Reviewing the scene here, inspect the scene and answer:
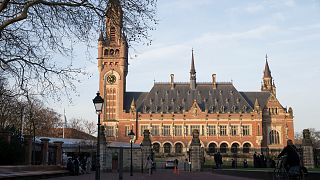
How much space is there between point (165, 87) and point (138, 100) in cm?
651

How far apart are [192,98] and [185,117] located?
5.06 metres

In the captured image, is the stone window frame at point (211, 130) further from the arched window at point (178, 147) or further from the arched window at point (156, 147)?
the arched window at point (156, 147)

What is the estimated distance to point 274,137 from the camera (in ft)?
279

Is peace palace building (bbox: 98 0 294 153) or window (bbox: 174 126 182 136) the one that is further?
window (bbox: 174 126 182 136)

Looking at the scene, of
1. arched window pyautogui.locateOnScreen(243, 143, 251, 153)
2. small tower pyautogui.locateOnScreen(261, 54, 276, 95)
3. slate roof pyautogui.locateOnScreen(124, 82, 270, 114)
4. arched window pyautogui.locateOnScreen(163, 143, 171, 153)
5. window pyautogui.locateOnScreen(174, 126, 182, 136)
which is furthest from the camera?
small tower pyautogui.locateOnScreen(261, 54, 276, 95)

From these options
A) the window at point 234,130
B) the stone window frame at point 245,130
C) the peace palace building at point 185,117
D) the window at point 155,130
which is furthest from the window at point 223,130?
the window at point 155,130

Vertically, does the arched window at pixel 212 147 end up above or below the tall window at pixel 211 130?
below

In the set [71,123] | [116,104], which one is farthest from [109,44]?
[71,123]

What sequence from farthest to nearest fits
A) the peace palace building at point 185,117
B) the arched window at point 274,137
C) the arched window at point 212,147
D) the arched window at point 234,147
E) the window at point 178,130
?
the arched window at point 274,137 < the window at point 178,130 < the peace palace building at point 185,117 < the arched window at point 212,147 < the arched window at point 234,147

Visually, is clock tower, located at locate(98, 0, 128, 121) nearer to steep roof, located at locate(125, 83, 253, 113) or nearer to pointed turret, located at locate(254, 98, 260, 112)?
steep roof, located at locate(125, 83, 253, 113)

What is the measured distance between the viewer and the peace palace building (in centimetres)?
8350

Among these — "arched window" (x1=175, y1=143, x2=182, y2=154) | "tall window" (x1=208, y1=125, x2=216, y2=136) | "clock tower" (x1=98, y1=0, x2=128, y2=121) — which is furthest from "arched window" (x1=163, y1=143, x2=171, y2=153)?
"clock tower" (x1=98, y1=0, x2=128, y2=121)

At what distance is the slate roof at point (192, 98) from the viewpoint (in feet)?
281

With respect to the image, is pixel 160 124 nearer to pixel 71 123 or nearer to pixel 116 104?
pixel 116 104
